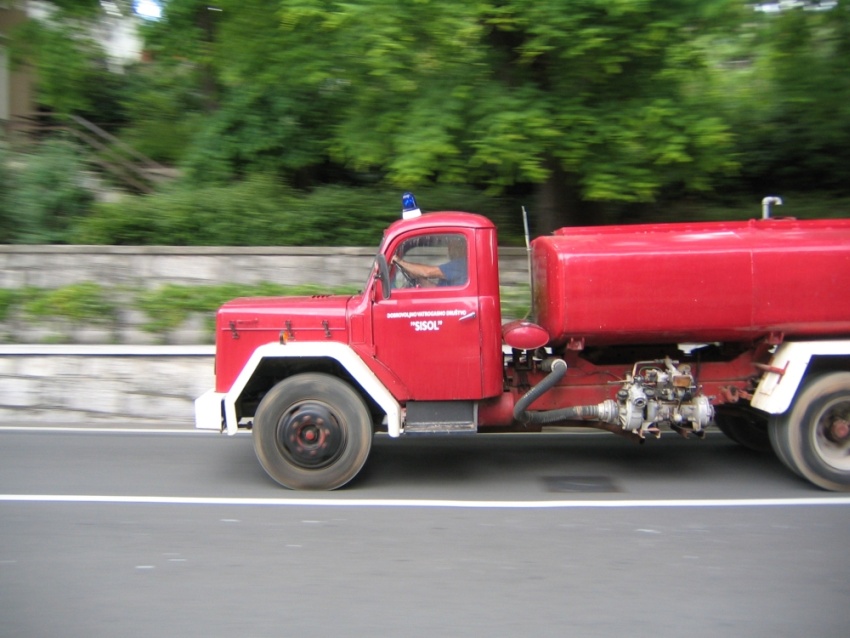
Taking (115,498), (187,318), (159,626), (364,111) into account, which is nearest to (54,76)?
(187,318)


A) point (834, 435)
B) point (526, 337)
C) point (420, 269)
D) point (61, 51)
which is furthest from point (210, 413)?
point (61, 51)

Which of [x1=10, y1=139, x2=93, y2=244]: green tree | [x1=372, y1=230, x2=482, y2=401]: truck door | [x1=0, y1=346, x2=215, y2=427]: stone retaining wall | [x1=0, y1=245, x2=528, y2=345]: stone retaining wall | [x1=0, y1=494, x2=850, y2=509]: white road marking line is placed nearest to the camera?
[x1=0, y1=494, x2=850, y2=509]: white road marking line

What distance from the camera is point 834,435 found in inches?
271

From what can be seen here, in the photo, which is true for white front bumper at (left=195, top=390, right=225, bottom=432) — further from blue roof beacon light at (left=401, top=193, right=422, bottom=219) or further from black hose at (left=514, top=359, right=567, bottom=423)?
black hose at (left=514, top=359, right=567, bottom=423)

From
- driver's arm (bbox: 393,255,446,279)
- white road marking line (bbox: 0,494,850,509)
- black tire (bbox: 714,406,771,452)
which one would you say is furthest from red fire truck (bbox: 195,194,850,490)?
black tire (bbox: 714,406,771,452)

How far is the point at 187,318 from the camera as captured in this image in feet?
36.8

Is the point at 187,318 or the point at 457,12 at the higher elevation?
the point at 457,12

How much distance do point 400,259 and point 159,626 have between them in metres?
3.51

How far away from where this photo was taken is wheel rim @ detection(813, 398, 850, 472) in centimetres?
686

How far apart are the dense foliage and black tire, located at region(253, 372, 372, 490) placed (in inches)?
135

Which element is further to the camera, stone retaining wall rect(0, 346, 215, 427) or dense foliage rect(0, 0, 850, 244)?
stone retaining wall rect(0, 346, 215, 427)

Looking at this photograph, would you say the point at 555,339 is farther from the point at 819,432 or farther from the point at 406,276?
the point at 819,432

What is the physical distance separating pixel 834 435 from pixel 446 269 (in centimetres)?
341

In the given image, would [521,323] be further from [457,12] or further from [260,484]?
[457,12]
